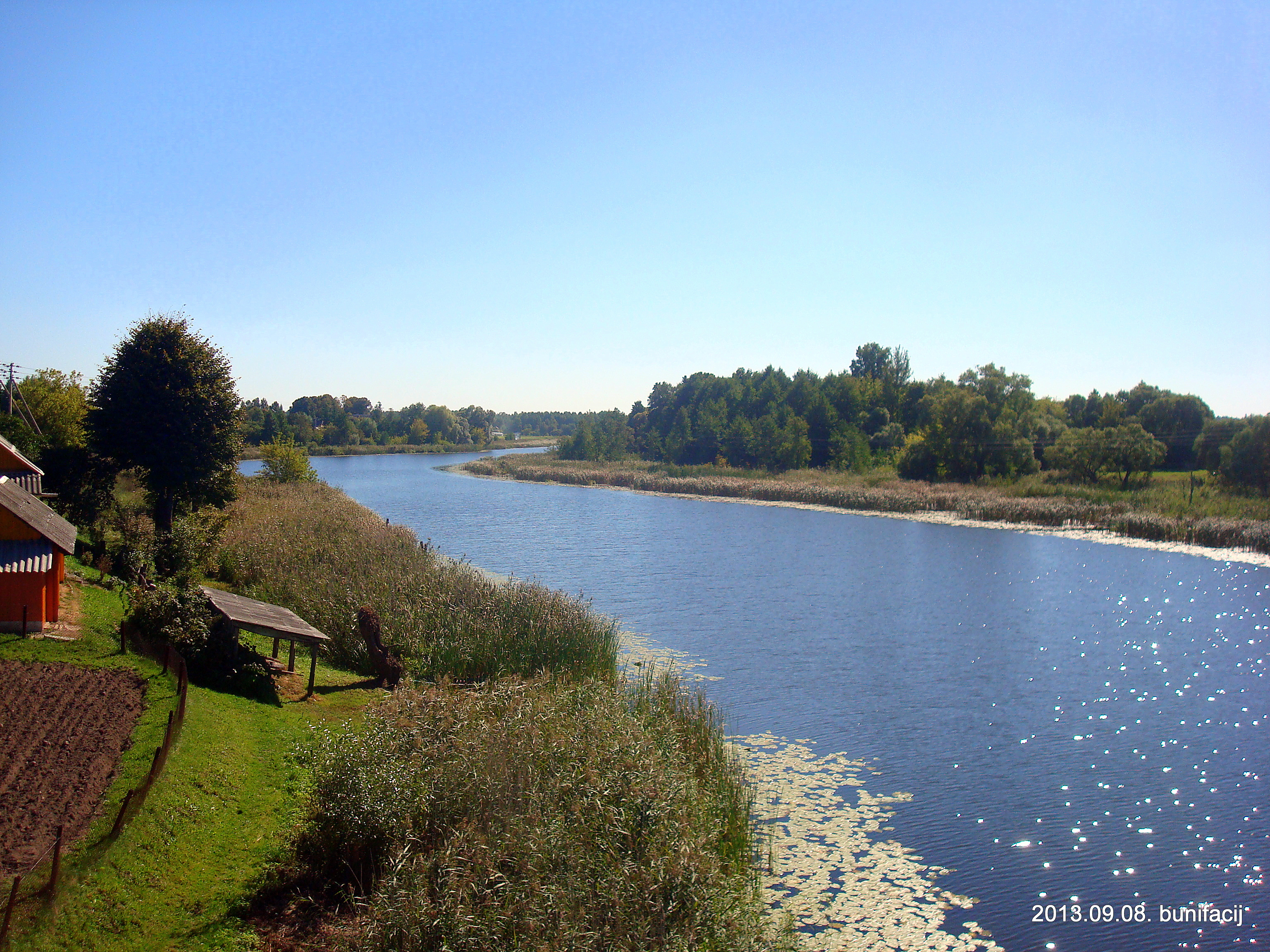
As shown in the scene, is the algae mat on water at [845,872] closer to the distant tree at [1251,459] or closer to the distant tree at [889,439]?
the distant tree at [1251,459]

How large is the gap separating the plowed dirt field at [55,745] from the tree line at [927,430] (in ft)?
172

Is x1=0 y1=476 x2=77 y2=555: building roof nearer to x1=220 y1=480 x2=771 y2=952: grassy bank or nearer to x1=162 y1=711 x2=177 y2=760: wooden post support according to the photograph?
x1=162 y1=711 x2=177 y2=760: wooden post support

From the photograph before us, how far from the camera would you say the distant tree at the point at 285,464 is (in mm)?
48094

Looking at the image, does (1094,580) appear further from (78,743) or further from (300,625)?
(78,743)

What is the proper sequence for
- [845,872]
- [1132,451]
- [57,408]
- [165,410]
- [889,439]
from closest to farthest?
[845,872], [165,410], [57,408], [1132,451], [889,439]

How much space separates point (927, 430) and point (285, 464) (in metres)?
47.4

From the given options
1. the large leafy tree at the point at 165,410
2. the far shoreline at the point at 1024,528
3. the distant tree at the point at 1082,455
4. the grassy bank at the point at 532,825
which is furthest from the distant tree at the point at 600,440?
the grassy bank at the point at 532,825

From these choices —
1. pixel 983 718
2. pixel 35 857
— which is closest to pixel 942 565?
pixel 983 718

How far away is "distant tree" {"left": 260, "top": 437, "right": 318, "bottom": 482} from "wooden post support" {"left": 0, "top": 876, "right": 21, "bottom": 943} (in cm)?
4353

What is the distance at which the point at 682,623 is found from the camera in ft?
70.3

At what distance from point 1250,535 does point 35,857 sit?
4224cm

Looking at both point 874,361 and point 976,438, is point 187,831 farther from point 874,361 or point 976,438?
point 874,361

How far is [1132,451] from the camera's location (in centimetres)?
4925

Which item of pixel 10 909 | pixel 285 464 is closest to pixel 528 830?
pixel 10 909
